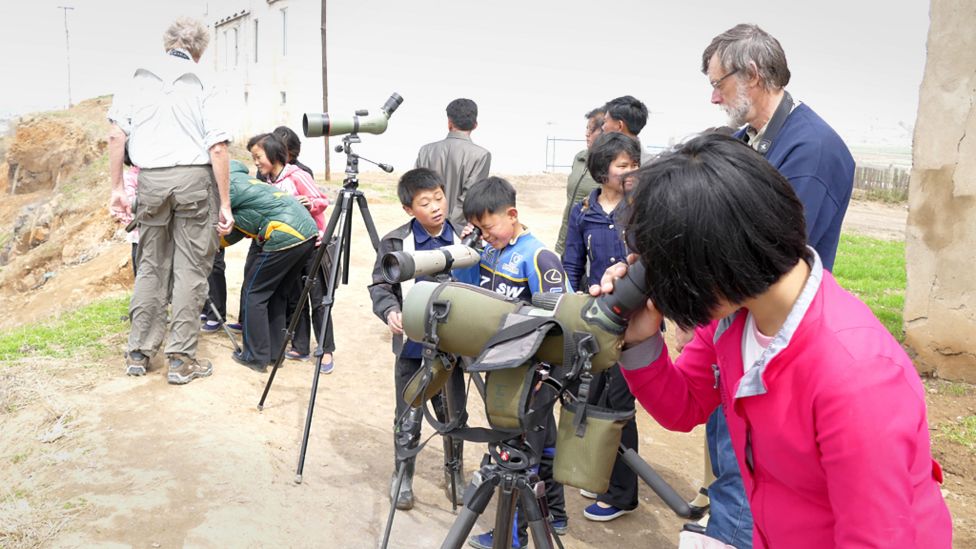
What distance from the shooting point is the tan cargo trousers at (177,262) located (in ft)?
13.4

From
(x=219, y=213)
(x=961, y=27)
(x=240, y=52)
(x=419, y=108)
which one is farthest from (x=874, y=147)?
(x=219, y=213)

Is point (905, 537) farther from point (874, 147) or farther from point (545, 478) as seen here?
point (874, 147)

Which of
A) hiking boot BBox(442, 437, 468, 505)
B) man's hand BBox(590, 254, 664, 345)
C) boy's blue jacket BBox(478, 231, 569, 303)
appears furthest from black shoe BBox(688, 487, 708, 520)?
man's hand BBox(590, 254, 664, 345)

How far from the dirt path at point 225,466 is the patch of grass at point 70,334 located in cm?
32

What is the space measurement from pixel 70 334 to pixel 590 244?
3357 millimetres

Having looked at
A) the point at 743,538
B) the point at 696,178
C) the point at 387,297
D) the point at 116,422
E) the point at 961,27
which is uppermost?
the point at 961,27

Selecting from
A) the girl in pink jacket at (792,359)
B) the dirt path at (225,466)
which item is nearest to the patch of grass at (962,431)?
the dirt path at (225,466)

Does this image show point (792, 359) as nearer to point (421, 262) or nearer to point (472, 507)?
point (472, 507)

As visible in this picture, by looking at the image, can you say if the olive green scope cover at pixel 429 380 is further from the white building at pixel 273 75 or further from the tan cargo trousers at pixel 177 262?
the white building at pixel 273 75

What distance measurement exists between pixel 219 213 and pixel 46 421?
132 centimetres

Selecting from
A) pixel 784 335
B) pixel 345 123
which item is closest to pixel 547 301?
pixel 784 335

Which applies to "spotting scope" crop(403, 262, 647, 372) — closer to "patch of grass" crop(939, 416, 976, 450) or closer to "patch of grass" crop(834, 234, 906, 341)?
"patch of grass" crop(939, 416, 976, 450)

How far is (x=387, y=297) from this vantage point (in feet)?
9.96

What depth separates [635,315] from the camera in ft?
4.80
